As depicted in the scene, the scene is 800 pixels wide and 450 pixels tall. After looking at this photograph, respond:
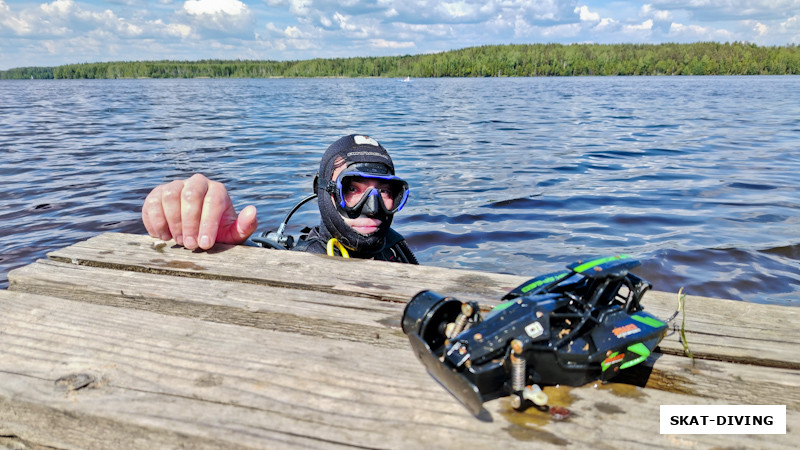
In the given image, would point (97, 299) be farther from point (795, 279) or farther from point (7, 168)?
point (7, 168)

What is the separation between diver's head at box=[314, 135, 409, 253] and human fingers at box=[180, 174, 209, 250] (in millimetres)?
1100

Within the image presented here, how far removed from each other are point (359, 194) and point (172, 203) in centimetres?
147

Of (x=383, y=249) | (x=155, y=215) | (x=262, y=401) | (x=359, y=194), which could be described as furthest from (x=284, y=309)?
(x=383, y=249)

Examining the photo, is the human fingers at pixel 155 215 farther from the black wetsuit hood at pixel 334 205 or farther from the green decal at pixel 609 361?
the green decal at pixel 609 361

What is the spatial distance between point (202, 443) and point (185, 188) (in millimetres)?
1957

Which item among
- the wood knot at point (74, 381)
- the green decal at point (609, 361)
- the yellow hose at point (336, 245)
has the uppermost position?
the green decal at point (609, 361)

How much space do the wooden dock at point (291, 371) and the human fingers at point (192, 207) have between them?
40cm

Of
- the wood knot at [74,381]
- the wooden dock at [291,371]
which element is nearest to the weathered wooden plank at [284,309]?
the wooden dock at [291,371]

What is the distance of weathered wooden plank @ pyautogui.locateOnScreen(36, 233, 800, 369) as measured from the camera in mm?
2227

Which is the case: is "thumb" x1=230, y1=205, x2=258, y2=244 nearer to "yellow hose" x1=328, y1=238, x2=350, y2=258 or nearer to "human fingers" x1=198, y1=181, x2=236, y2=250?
"human fingers" x1=198, y1=181, x2=236, y2=250

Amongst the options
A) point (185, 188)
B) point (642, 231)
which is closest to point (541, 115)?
point (642, 231)

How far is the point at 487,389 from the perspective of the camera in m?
1.66

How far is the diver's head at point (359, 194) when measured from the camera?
4.11 metres

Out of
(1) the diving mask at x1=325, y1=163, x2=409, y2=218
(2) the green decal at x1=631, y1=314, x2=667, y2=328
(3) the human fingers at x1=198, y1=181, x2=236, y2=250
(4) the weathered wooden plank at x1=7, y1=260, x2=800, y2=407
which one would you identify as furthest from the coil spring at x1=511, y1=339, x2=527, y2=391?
(1) the diving mask at x1=325, y1=163, x2=409, y2=218
